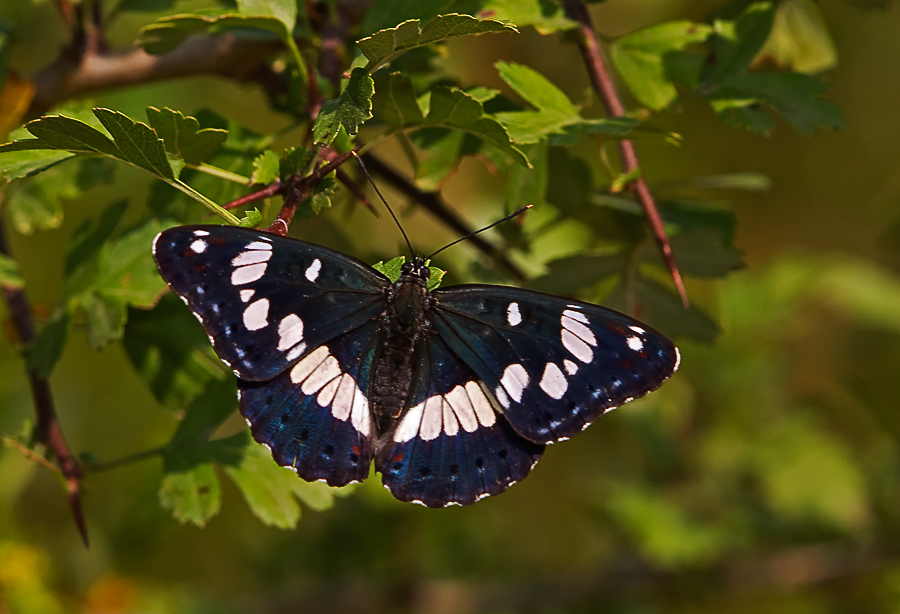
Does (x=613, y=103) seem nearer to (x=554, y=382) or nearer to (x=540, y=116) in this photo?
(x=540, y=116)

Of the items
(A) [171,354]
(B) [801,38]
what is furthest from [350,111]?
(B) [801,38]

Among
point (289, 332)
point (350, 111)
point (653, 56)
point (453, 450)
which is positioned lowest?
point (453, 450)

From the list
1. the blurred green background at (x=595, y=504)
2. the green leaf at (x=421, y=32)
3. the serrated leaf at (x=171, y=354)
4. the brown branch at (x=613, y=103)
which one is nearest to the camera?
the green leaf at (x=421, y=32)

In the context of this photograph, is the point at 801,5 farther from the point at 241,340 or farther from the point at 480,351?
the point at 241,340

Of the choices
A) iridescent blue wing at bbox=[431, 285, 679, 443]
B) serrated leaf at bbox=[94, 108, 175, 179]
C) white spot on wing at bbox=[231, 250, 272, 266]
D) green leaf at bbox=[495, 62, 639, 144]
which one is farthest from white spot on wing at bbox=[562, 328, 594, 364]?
serrated leaf at bbox=[94, 108, 175, 179]

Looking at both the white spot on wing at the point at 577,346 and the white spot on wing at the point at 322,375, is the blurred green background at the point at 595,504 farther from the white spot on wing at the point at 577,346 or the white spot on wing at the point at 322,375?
the white spot on wing at the point at 577,346

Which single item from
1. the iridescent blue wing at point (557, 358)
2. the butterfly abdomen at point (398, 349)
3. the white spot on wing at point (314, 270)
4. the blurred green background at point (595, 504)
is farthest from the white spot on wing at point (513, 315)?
the blurred green background at point (595, 504)
